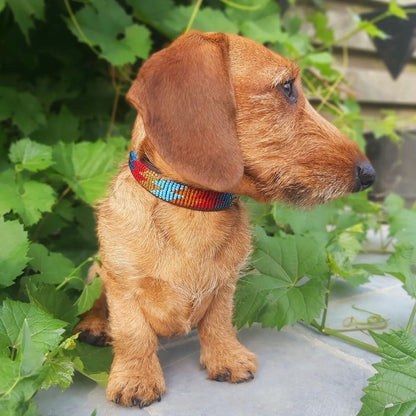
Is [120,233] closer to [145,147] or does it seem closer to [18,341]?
[145,147]

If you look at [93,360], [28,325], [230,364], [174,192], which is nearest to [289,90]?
[174,192]

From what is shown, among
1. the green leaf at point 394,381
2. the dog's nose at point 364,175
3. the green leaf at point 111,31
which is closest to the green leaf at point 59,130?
the green leaf at point 111,31

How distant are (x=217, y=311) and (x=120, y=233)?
0.43 m

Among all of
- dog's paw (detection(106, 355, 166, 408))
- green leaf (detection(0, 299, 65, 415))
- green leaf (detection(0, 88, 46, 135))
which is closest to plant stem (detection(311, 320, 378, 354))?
dog's paw (detection(106, 355, 166, 408))

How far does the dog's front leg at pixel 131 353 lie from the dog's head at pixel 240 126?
18.0 inches

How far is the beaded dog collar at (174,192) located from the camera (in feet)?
4.32

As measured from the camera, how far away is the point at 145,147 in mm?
1358

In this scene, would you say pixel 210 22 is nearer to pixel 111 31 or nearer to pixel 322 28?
pixel 111 31

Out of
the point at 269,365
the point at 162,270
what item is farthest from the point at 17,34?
the point at 269,365

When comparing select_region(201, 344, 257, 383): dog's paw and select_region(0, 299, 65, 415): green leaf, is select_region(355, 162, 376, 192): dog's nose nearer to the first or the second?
select_region(201, 344, 257, 383): dog's paw

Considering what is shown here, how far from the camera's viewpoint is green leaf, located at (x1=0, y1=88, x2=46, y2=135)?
257 cm

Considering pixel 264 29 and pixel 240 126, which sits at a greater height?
pixel 264 29

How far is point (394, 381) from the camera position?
50.6 inches

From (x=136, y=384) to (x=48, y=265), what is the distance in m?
0.67
